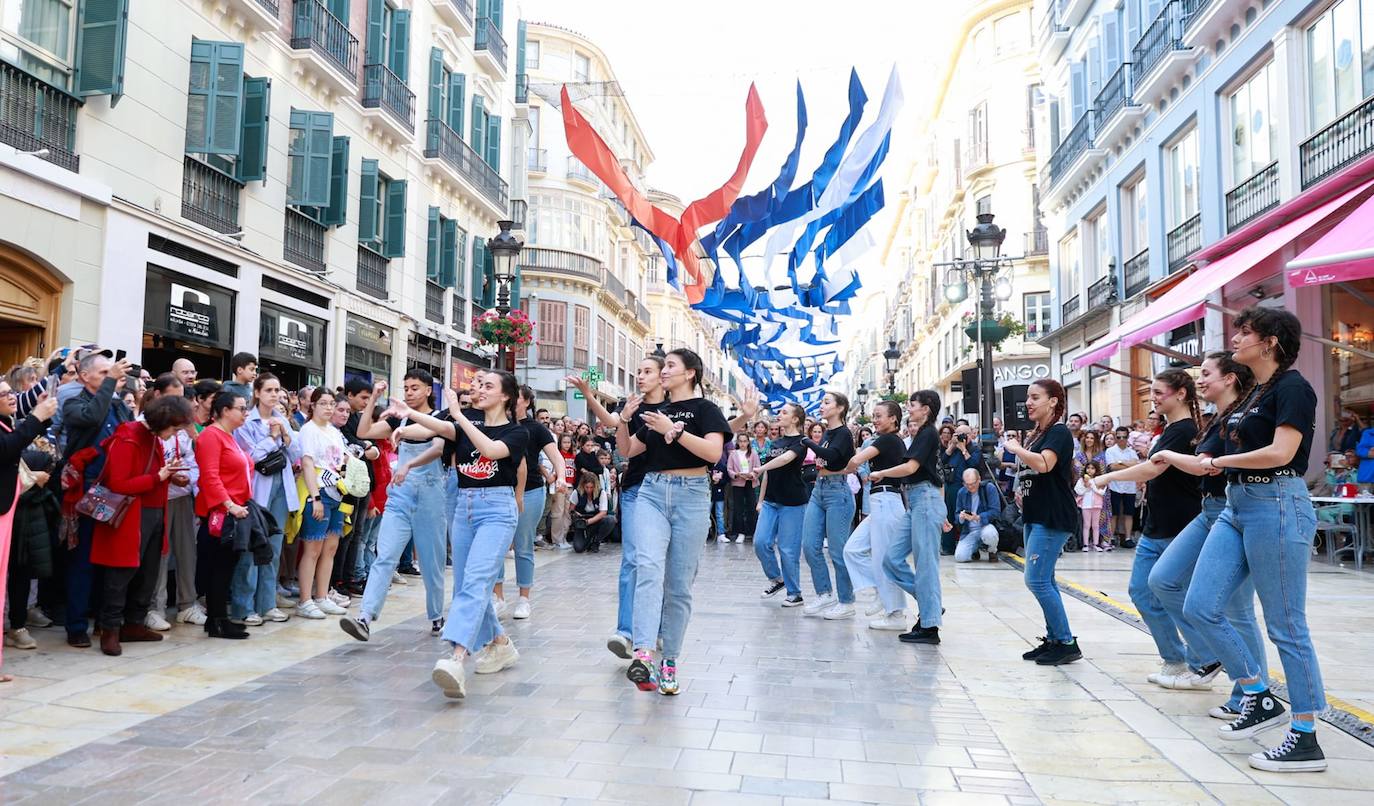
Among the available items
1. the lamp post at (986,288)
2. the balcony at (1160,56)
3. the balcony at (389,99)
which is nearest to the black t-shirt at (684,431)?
the lamp post at (986,288)

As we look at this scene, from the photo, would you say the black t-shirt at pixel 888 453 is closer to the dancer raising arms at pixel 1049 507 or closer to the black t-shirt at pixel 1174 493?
the dancer raising arms at pixel 1049 507

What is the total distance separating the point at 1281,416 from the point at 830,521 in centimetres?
451

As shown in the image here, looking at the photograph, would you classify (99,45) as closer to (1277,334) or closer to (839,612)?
(839,612)

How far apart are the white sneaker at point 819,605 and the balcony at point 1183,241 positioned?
11.2 meters

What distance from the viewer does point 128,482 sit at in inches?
236

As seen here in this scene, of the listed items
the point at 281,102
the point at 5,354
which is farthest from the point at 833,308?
the point at 5,354

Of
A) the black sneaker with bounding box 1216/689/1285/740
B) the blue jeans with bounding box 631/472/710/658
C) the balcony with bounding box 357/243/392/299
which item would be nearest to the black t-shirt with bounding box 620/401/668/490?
the blue jeans with bounding box 631/472/710/658

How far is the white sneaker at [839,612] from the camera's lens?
7.96 metres

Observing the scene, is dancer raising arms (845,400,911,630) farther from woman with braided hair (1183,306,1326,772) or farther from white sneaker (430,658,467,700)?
white sneaker (430,658,467,700)

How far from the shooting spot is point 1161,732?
4.58m

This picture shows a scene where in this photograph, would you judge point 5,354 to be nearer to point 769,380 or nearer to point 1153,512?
point 1153,512

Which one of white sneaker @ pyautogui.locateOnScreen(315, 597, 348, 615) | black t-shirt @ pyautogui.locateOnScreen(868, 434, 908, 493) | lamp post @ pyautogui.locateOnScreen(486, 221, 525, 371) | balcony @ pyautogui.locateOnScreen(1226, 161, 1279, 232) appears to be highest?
balcony @ pyautogui.locateOnScreen(1226, 161, 1279, 232)

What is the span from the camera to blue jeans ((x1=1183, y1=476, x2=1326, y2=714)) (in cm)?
407

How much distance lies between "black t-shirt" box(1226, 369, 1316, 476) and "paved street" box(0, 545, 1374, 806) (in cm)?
136
